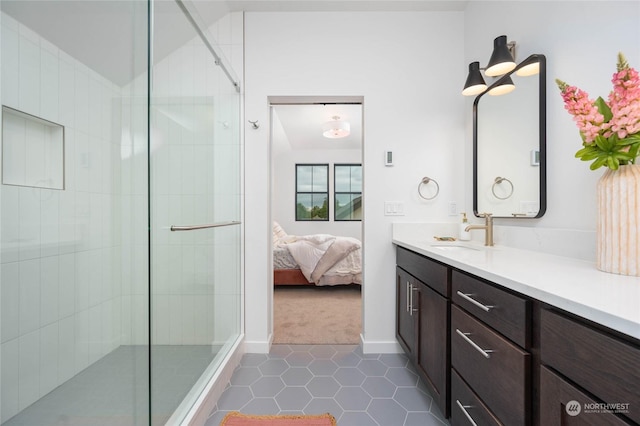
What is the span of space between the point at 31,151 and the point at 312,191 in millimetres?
5339

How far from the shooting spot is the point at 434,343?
141 centimetres

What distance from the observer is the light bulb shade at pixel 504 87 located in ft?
A: 5.41

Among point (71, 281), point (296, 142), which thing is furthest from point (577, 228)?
point (296, 142)

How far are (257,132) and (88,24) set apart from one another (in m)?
1.21

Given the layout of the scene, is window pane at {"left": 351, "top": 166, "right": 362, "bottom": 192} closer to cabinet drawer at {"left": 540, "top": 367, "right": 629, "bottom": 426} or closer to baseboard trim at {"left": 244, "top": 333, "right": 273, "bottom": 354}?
baseboard trim at {"left": 244, "top": 333, "right": 273, "bottom": 354}

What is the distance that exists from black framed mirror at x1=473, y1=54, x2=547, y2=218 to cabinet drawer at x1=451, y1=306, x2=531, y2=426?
824 mm

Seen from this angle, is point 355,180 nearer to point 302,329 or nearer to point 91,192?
point 302,329

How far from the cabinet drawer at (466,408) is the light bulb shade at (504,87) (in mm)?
1606

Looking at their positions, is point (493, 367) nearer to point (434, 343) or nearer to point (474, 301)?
point (474, 301)

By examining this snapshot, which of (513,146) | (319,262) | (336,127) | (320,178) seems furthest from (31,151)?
(320,178)

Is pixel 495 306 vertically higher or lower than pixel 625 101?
lower

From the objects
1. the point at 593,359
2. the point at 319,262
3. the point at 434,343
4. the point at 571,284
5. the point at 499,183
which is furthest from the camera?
the point at 319,262

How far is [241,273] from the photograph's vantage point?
2.13 metres

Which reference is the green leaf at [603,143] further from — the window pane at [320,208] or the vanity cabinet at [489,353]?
the window pane at [320,208]
